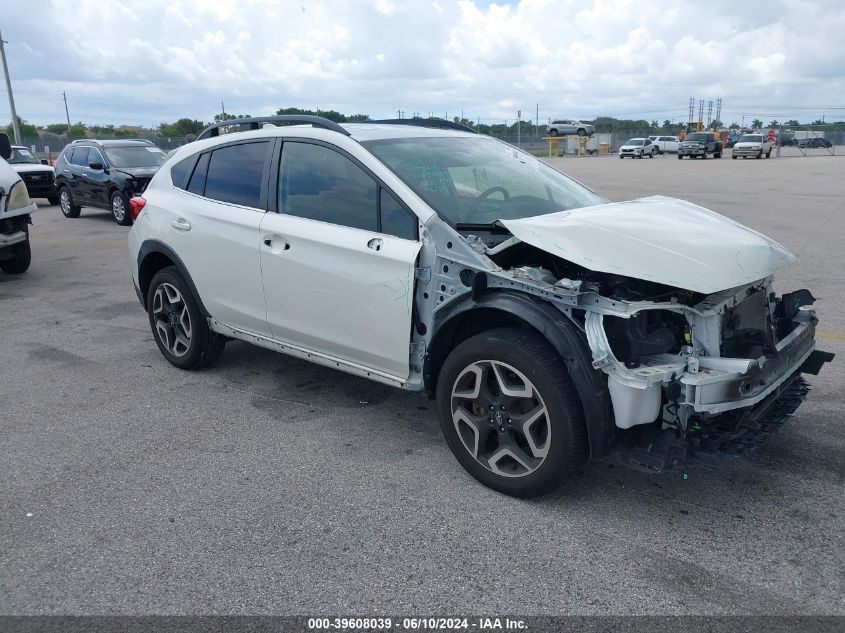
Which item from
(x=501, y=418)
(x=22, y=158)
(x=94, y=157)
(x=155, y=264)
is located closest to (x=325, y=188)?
(x=501, y=418)

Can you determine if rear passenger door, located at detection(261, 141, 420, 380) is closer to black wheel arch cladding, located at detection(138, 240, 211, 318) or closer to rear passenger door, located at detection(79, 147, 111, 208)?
black wheel arch cladding, located at detection(138, 240, 211, 318)

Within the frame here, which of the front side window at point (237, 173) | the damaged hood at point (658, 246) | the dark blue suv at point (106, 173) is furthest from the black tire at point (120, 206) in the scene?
the damaged hood at point (658, 246)

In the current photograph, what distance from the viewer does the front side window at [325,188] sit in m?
4.02

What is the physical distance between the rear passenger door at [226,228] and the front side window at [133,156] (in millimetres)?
11375

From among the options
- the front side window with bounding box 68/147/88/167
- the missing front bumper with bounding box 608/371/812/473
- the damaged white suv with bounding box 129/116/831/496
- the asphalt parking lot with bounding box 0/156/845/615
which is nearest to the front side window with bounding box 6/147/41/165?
the front side window with bounding box 68/147/88/167

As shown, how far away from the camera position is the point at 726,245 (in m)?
3.53

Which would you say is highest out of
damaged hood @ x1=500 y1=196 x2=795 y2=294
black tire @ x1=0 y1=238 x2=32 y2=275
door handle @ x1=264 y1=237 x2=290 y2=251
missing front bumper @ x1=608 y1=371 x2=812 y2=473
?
damaged hood @ x1=500 y1=196 x2=795 y2=294

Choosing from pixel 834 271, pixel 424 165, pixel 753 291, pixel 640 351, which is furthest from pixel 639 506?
pixel 834 271

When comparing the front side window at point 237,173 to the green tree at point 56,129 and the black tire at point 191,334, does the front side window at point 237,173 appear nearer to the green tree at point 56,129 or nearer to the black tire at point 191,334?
the black tire at point 191,334

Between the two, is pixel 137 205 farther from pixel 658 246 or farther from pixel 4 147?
pixel 4 147

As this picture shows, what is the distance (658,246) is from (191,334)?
350 centimetres

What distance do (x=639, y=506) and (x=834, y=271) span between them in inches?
253

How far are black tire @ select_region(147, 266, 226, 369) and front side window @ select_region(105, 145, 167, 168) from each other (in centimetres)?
1113

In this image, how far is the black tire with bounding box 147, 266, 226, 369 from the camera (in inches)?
207
